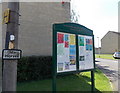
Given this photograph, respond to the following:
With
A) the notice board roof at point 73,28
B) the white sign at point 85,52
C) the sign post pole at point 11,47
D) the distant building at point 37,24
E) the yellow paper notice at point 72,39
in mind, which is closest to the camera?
the sign post pole at point 11,47

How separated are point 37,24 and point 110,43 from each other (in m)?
53.7

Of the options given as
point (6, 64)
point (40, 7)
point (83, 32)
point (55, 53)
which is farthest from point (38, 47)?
point (6, 64)

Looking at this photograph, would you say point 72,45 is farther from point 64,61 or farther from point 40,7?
point 40,7

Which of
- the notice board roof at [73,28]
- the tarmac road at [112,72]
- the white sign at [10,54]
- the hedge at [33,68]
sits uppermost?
the notice board roof at [73,28]

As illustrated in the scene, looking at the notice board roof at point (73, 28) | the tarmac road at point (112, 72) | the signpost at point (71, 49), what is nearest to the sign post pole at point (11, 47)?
the signpost at point (71, 49)

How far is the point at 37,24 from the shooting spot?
8.44 m

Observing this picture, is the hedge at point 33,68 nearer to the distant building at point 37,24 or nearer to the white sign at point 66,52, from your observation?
the distant building at point 37,24

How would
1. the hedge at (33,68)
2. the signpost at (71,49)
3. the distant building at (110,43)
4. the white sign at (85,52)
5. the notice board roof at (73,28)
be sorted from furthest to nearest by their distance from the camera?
the distant building at (110,43), the hedge at (33,68), the white sign at (85,52), the notice board roof at (73,28), the signpost at (71,49)

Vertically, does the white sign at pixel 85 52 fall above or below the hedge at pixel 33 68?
above

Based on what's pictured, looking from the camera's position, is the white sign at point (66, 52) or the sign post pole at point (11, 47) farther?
the white sign at point (66, 52)

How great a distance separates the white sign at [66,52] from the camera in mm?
4375

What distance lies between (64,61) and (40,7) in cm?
521

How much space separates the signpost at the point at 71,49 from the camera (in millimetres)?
4297

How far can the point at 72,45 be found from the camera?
4914 millimetres
